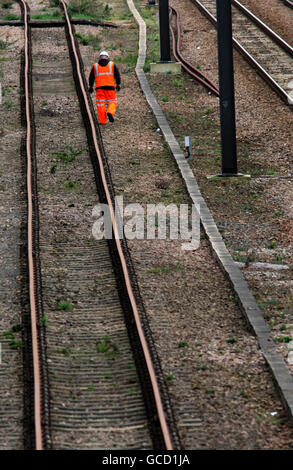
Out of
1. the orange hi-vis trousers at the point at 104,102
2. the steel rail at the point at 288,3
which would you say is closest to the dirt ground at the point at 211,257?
the orange hi-vis trousers at the point at 104,102

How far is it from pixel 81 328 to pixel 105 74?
9152mm

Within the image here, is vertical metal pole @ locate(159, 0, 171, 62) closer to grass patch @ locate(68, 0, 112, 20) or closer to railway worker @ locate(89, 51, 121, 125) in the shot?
railway worker @ locate(89, 51, 121, 125)

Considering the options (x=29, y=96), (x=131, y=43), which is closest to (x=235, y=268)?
(x=29, y=96)

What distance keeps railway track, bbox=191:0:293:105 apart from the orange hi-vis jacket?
5.03 m

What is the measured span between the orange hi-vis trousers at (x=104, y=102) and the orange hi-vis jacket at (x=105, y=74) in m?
0.17

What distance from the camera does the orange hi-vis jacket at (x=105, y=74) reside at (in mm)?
18047

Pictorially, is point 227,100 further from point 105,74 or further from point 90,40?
point 90,40

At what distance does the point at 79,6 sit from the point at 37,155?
17.8 m

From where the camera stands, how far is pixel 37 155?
1678 cm

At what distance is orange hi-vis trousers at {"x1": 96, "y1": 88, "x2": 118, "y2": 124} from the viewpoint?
1822cm

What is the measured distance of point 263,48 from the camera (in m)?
27.1

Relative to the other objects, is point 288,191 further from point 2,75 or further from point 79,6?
point 79,6

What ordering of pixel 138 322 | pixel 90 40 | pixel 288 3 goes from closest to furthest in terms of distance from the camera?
1. pixel 138 322
2. pixel 90 40
3. pixel 288 3

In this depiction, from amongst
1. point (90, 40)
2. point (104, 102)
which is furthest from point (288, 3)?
point (104, 102)
